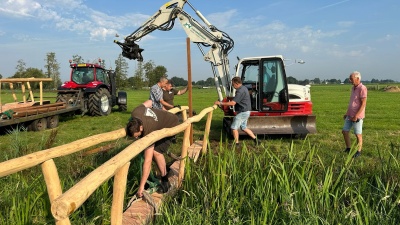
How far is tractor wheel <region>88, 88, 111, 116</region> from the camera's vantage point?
1302cm

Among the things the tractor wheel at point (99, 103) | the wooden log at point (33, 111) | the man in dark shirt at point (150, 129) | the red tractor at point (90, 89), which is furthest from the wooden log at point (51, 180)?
the tractor wheel at point (99, 103)

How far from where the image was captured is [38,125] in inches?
393

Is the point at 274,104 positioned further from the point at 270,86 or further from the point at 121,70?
the point at 121,70

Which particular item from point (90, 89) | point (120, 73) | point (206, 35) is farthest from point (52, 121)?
point (120, 73)

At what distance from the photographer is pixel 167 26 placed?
387 inches

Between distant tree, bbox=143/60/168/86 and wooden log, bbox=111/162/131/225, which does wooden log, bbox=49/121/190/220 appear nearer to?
wooden log, bbox=111/162/131/225

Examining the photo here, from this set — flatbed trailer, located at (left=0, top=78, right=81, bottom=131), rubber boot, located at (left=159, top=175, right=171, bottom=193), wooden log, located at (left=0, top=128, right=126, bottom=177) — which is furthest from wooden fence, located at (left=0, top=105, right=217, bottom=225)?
flatbed trailer, located at (left=0, top=78, right=81, bottom=131)

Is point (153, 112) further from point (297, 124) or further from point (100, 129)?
point (100, 129)

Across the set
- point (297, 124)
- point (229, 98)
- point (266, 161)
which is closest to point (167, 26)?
point (229, 98)

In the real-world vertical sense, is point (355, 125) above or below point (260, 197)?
above

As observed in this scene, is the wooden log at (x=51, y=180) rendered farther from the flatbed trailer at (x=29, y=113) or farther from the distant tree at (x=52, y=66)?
the distant tree at (x=52, y=66)

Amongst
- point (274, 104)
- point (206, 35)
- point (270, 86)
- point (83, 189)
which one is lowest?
point (274, 104)

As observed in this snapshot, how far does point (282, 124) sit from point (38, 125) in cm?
712

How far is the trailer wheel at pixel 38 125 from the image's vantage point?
9742mm
